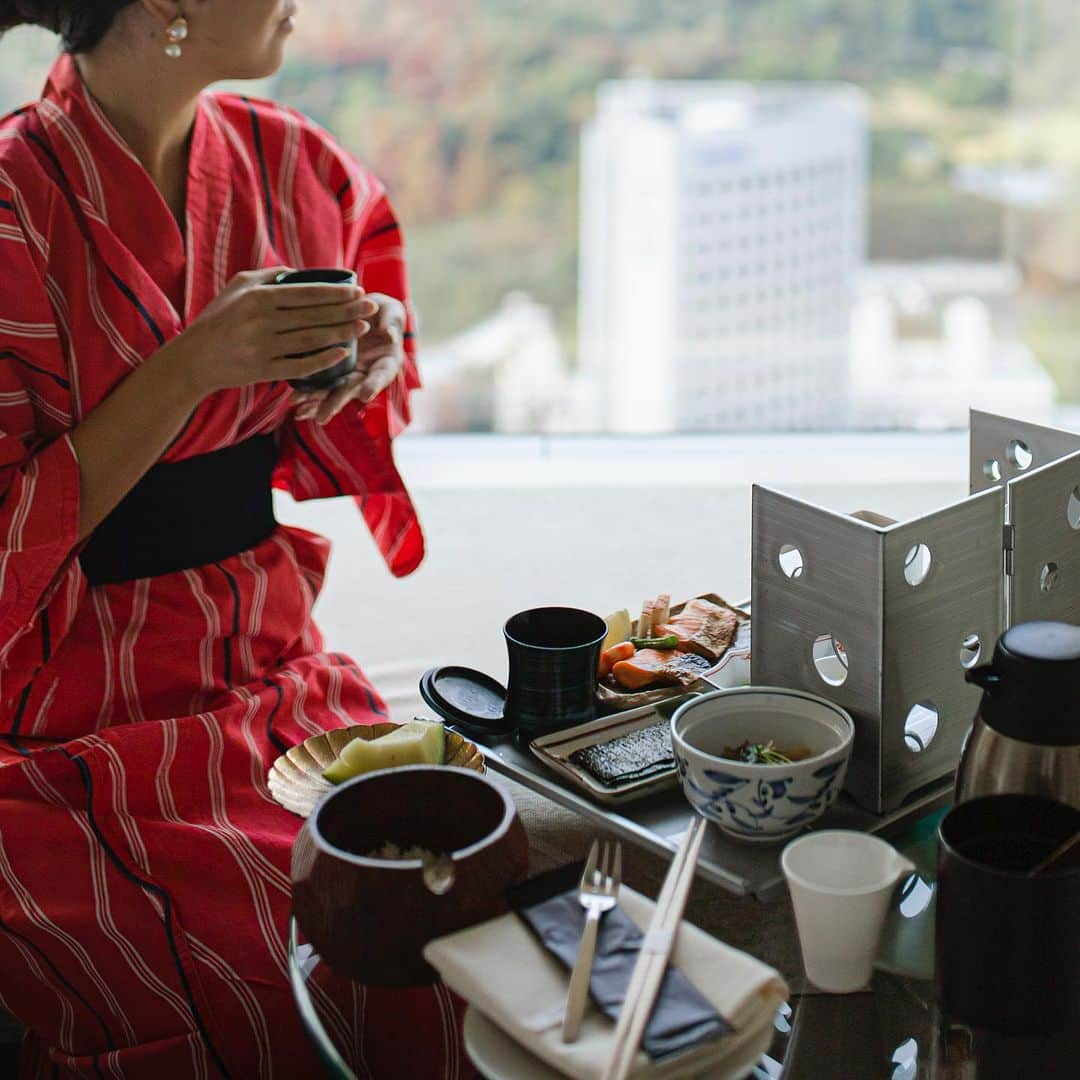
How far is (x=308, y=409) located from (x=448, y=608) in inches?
26.6

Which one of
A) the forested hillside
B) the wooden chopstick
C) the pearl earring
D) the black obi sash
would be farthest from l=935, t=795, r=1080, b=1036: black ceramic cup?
the forested hillside

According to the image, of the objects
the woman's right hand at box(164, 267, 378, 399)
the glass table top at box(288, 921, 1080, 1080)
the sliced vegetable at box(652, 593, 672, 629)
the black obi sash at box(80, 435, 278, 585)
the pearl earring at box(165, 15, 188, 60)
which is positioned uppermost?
the pearl earring at box(165, 15, 188, 60)

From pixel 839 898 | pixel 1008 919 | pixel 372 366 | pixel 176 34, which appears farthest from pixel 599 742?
pixel 176 34

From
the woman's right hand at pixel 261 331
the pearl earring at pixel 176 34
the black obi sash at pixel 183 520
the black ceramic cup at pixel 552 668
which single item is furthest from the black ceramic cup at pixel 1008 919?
the pearl earring at pixel 176 34

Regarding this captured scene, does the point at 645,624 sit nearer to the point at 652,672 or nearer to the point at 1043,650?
the point at 652,672

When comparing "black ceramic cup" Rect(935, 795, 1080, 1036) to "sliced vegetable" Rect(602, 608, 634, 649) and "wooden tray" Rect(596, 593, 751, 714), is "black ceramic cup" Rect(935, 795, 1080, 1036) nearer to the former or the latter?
"wooden tray" Rect(596, 593, 751, 714)

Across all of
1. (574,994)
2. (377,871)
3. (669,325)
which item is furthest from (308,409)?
(669,325)

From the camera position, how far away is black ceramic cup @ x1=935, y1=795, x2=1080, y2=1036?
86cm

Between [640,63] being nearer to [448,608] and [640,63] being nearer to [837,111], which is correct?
[837,111]

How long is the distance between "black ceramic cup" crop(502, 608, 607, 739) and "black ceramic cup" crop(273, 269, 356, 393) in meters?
0.41

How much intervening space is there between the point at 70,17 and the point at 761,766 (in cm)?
109

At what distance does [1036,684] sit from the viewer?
951mm

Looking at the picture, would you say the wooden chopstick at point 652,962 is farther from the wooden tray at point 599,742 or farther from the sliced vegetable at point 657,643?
the sliced vegetable at point 657,643

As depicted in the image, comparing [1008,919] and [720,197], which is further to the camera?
[720,197]
